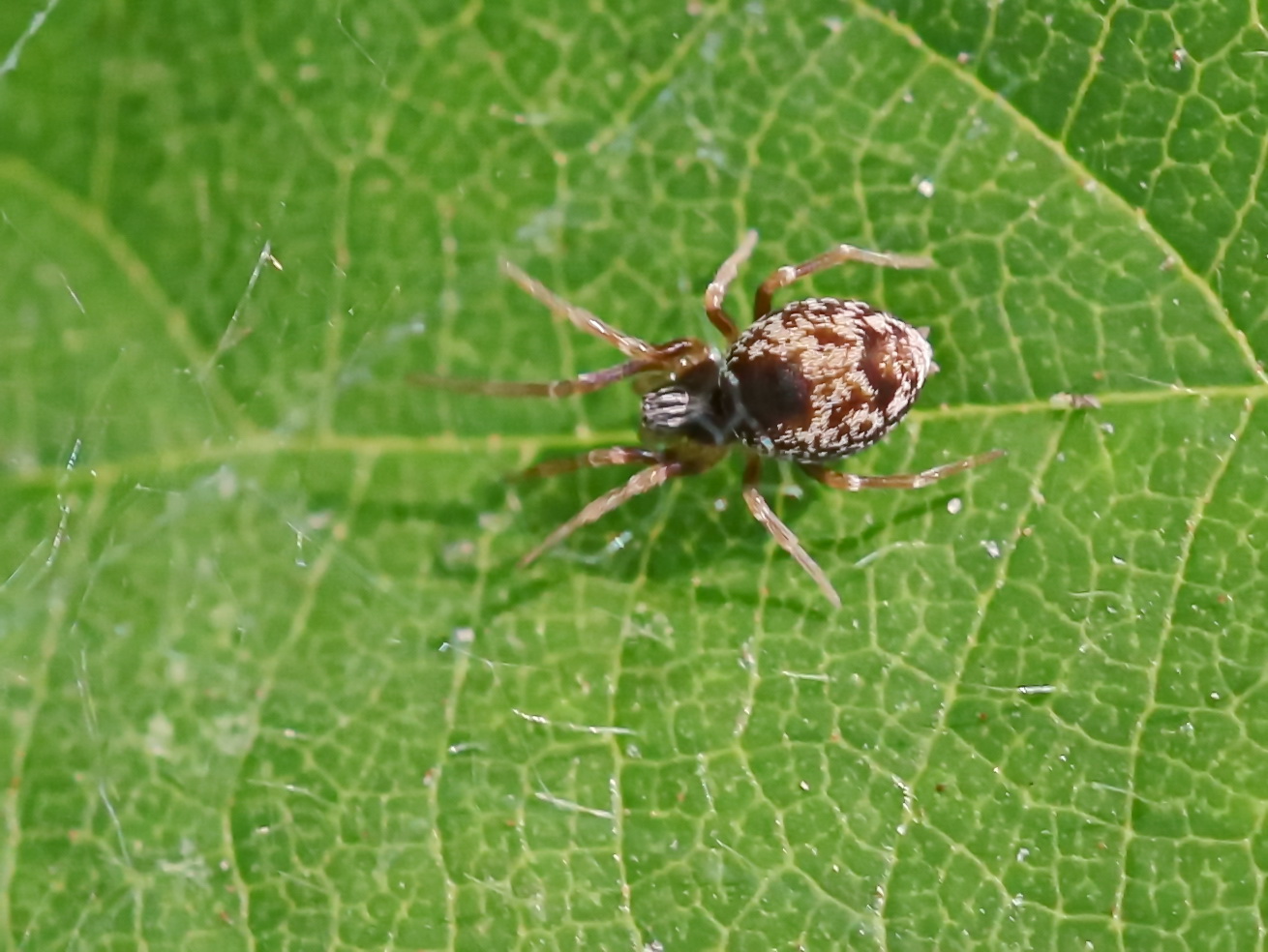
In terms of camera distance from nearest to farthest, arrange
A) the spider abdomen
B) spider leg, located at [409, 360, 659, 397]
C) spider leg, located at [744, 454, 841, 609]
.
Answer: the spider abdomen
spider leg, located at [744, 454, 841, 609]
spider leg, located at [409, 360, 659, 397]

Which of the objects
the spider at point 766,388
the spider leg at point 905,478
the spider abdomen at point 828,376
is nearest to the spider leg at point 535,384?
the spider at point 766,388

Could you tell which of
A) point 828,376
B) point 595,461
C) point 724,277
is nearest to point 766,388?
point 828,376

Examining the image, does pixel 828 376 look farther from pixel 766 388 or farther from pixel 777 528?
pixel 777 528

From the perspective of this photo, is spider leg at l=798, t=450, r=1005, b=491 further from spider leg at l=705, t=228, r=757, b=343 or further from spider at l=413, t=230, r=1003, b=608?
→ spider leg at l=705, t=228, r=757, b=343

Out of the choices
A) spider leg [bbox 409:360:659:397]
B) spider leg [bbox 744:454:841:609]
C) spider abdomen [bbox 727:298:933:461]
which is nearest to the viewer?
spider abdomen [bbox 727:298:933:461]

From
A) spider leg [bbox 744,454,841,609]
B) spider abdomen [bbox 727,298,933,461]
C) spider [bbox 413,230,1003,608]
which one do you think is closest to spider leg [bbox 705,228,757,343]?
spider [bbox 413,230,1003,608]

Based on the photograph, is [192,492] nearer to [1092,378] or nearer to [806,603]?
[806,603]

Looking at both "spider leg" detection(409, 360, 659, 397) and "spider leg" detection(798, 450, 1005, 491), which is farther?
"spider leg" detection(409, 360, 659, 397)
